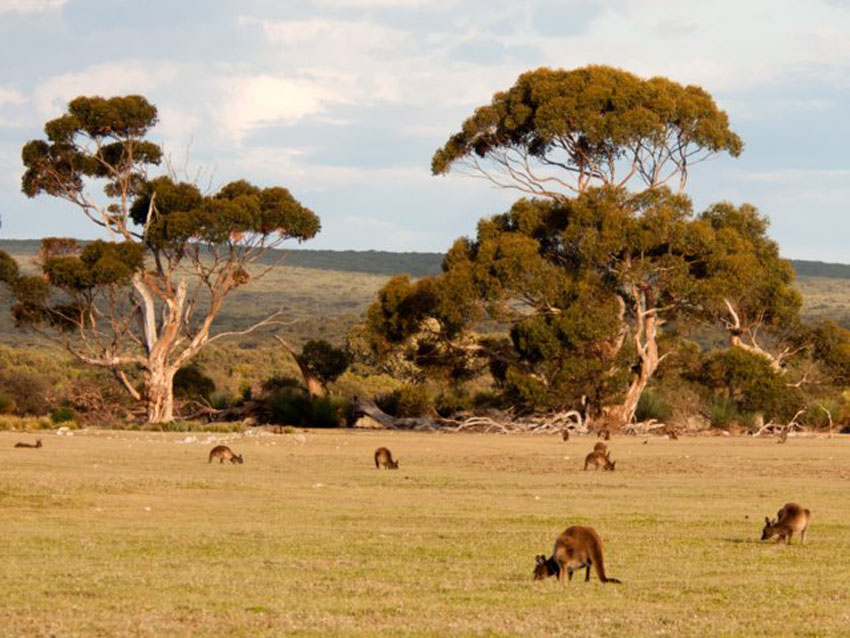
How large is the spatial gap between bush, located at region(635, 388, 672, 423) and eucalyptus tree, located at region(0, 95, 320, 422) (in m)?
15.3

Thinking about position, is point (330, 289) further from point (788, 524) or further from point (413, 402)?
point (788, 524)

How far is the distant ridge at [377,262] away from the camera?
6112 inches

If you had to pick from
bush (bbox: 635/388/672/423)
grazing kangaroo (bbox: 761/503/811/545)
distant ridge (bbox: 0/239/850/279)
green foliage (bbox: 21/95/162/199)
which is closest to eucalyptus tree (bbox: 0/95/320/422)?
green foliage (bbox: 21/95/162/199)

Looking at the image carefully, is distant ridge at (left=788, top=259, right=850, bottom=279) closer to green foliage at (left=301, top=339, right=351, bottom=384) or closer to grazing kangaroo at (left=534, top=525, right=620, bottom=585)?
green foliage at (left=301, top=339, right=351, bottom=384)

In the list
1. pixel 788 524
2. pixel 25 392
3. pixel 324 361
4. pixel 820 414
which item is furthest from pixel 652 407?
pixel 788 524

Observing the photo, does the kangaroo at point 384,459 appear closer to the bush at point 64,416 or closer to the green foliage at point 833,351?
the bush at point 64,416

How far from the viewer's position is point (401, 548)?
16.7 meters

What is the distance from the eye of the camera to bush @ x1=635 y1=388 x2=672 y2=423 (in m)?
56.5

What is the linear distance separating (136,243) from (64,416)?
279 inches

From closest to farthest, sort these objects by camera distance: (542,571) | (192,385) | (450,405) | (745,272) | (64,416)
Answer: (542,571)
(64,416)
(745,272)
(450,405)
(192,385)

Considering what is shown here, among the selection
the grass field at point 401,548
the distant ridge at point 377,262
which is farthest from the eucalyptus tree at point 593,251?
the distant ridge at point 377,262

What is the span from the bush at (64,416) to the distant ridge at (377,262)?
325ft

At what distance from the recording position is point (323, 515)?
68.9ft

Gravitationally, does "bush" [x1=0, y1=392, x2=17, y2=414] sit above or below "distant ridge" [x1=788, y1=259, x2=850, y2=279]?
below
